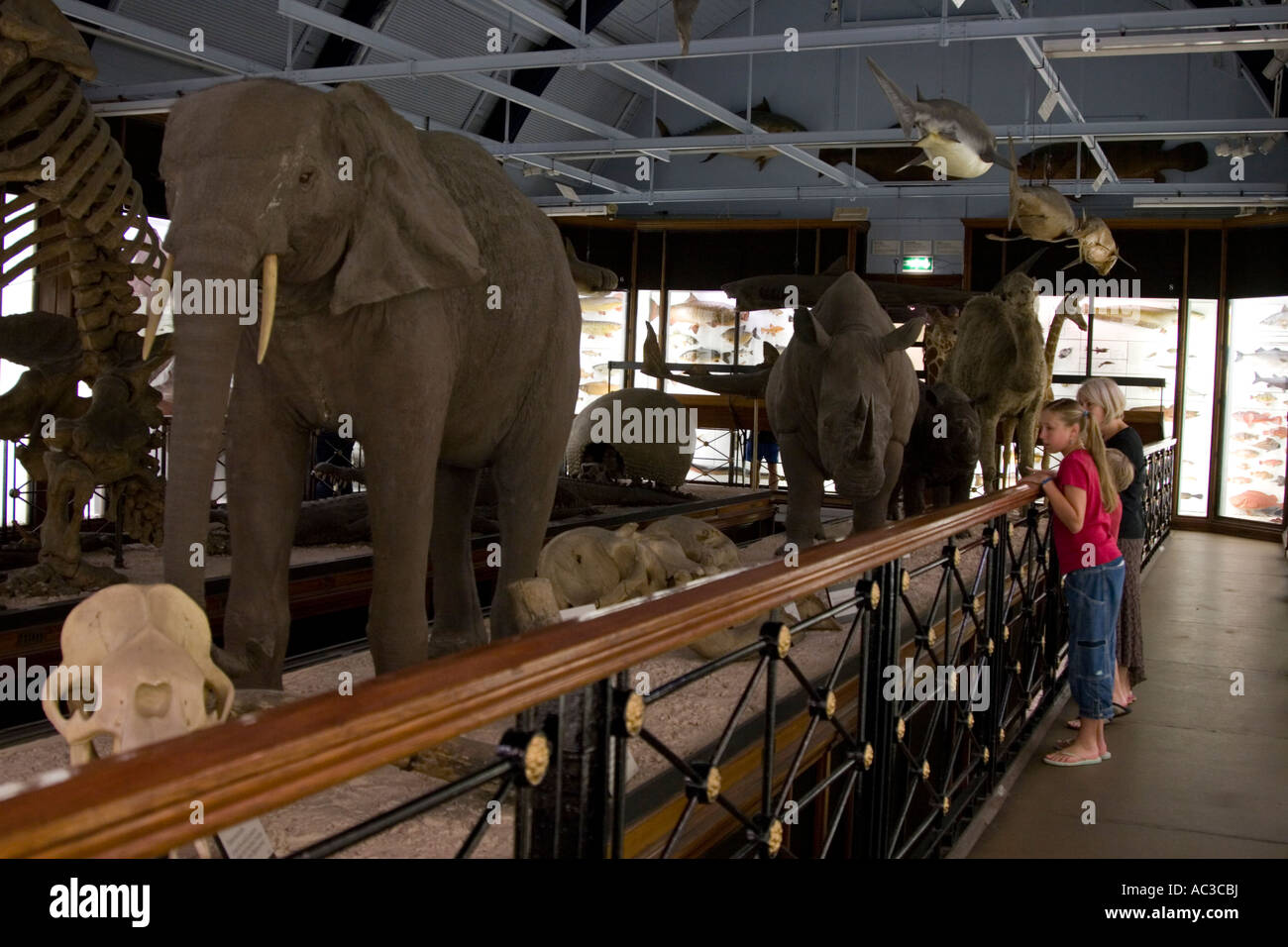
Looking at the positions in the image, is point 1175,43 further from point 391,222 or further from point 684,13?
point 391,222

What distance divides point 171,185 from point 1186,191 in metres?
12.4

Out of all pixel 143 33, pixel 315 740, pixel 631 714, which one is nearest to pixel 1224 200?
pixel 143 33

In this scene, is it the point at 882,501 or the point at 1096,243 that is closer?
the point at 882,501

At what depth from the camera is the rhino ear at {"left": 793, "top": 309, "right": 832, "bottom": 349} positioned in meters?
4.93

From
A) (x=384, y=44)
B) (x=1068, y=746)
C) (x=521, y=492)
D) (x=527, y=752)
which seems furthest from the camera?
(x=384, y=44)

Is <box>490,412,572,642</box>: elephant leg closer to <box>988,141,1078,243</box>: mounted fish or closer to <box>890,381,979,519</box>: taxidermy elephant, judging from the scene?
<box>890,381,979,519</box>: taxidermy elephant

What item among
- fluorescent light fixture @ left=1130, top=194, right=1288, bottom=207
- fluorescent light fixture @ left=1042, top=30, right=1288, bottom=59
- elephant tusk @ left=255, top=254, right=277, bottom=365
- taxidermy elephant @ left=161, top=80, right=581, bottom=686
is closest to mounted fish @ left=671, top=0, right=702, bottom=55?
fluorescent light fixture @ left=1042, top=30, right=1288, bottom=59

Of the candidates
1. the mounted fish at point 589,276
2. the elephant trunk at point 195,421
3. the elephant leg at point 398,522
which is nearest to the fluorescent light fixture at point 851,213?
the mounted fish at point 589,276

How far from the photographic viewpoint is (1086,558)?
159 inches

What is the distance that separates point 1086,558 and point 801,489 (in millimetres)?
1743

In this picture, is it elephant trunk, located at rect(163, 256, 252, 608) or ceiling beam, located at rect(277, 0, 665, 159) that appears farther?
ceiling beam, located at rect(277, 0, 665, 159)

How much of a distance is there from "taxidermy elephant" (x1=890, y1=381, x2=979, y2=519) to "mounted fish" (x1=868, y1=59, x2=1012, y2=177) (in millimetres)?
1360

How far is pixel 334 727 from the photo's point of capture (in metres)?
1.04

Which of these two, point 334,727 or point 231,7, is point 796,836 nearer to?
point 334,727
